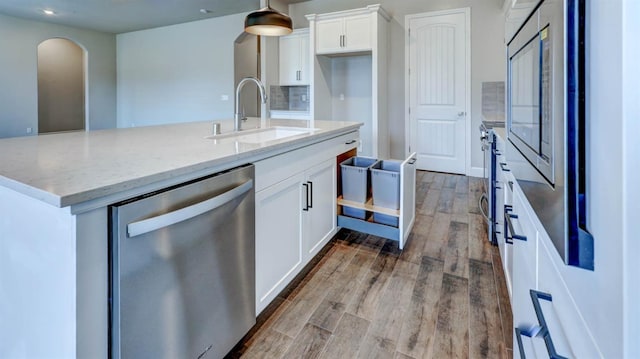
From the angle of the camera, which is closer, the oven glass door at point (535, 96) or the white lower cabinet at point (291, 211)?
the oven glass door at point (535, 96)

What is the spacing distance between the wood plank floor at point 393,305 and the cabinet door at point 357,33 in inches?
126

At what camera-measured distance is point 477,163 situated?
204 inches

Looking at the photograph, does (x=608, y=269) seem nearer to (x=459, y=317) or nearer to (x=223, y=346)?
(x=223, y=346)

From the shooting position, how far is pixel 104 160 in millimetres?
1223

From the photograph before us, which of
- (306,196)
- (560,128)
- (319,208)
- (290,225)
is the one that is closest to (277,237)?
(290,225)

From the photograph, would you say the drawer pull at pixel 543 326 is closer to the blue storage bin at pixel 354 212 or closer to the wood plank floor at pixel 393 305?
the wood plank floor at pixel 393 305

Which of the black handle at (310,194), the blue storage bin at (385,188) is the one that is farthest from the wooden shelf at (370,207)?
the black handle at (310,194)

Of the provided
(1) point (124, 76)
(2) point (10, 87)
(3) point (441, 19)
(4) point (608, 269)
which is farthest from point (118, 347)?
(1) point (124, 76)

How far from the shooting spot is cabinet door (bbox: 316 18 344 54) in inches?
204

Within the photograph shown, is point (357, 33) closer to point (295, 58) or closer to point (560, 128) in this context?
point (295, 58)

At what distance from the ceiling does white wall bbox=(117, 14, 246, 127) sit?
0.32 meters

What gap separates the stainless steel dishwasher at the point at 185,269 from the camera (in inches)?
38.0

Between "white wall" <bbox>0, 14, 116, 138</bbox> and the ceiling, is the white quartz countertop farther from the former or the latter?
"white wall" <bbox>0, 14, 116, 138</bbox>

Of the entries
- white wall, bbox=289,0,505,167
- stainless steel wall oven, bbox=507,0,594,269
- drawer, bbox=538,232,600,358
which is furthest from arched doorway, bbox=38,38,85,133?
drawer, bbox=538,232,600,358
